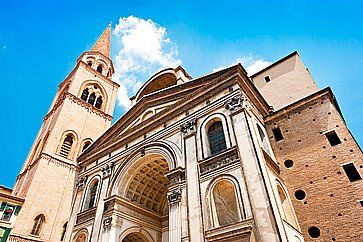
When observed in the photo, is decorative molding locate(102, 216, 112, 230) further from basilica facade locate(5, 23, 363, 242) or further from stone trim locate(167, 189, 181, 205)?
stone trim locate(167, 189, 181, 205)

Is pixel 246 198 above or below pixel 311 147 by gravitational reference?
below

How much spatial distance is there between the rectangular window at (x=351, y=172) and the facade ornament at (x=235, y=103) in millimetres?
5170

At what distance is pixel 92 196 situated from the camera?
16.6m

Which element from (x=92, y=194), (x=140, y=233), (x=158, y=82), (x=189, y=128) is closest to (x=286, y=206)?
(x=189, y=128)

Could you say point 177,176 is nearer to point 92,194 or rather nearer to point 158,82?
point 92,194

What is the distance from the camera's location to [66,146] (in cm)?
2412

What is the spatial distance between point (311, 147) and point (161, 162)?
7.87 metres

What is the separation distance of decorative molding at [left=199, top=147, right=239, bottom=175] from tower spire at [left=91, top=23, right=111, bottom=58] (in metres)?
27.8

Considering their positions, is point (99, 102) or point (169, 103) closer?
point (169, 103)

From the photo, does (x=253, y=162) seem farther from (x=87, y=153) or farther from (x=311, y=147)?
(x=87, y=153)

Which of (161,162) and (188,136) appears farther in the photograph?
(161,162)

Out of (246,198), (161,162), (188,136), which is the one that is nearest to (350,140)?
(246,198)

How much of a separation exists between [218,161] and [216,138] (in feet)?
5.16

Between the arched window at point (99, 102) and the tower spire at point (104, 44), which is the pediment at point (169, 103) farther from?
the tower spire at point (104, 44)
